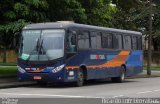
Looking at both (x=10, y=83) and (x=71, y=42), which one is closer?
(x=71, y=42)

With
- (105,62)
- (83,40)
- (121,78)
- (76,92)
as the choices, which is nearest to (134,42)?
(121,78)

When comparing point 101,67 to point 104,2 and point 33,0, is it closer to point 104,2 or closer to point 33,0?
point 33,0

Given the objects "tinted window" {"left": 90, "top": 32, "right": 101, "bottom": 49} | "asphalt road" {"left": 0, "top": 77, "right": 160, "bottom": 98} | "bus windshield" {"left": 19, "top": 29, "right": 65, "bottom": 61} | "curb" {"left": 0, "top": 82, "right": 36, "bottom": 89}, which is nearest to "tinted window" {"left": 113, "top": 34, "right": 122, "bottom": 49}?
"tinted window" {"left": 90, "top": 32, "right": 101, "bottom": 49}

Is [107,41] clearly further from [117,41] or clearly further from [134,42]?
[134,42]

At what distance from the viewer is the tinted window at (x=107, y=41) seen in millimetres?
30219

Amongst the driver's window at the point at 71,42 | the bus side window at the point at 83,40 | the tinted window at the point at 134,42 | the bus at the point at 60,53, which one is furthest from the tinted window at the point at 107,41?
the driver's window at the point at 71,42

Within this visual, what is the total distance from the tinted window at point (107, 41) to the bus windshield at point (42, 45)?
15.5ft

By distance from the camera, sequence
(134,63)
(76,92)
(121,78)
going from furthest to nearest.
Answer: (134,63) < (121,78) < (76,92)

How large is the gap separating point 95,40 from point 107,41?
1.79 meters

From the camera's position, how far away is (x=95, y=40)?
95.6ft

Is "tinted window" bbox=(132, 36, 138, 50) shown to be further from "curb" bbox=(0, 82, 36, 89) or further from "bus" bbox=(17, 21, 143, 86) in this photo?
"curb" bbox=(0, 82, 36, 89)

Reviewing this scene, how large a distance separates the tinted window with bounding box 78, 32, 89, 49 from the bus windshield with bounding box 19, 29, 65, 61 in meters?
1.49

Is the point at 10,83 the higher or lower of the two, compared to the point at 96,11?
lower

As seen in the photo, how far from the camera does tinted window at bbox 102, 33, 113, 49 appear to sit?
1190 inches
